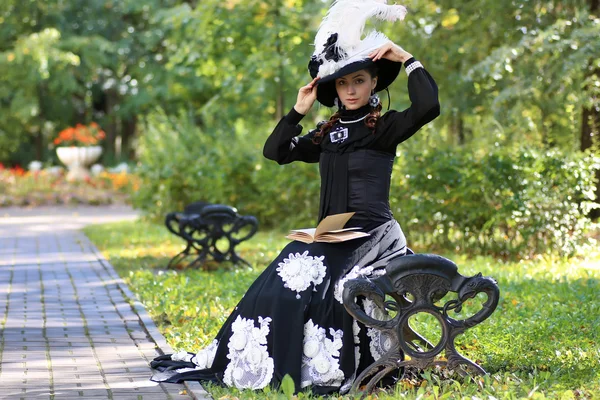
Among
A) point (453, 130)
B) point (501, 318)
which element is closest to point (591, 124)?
point (453, 130)

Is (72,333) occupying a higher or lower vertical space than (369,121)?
lower

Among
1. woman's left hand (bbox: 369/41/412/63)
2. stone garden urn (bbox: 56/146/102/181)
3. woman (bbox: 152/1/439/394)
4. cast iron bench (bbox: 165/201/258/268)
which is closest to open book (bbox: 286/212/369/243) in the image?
woman (bbox: 152/1/439/394)

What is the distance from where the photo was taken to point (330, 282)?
16.9 feet

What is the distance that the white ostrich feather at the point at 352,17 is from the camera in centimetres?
526

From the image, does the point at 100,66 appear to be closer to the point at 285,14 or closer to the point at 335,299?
the point at 285,14

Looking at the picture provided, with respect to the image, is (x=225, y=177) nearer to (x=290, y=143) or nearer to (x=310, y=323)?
(x=290, y=143)

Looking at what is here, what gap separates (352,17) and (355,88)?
1.24 ft

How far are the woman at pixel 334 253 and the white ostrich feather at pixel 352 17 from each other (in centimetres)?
3

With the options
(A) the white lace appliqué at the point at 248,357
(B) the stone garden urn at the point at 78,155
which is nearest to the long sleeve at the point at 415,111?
(A) the white lace appliqué at the point at 248,357

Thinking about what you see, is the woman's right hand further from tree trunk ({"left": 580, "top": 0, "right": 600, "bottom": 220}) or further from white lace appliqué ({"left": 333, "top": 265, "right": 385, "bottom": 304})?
tree trunk ({"left": 580, "top": 0, "right": 600, "bottom": 220})

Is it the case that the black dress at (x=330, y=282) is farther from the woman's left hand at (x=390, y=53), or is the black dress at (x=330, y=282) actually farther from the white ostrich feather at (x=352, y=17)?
the white ostrich feather at (x=352, y=17)

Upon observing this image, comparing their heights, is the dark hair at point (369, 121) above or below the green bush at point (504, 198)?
above

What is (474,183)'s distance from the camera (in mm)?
11859

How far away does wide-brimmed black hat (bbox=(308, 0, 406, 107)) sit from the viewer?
17.1ft
